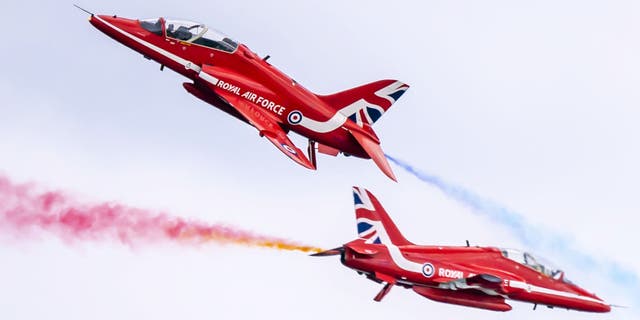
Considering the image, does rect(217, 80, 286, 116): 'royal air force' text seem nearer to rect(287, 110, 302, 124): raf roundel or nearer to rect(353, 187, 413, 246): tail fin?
rect(287, 110, 302, 124): raf roundel

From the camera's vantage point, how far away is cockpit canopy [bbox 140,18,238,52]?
6844 cm

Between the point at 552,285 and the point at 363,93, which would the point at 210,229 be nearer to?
the point at 363,93

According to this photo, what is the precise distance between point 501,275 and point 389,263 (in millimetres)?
4299

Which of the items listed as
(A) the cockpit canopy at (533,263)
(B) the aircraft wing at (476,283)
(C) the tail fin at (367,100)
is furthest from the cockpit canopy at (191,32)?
(A) the cockpit canopy at (533,263)

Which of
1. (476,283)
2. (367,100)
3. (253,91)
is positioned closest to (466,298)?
(476,283)

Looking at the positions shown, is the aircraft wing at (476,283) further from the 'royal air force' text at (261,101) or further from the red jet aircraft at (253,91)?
the 'royal air force' text at (261,101)

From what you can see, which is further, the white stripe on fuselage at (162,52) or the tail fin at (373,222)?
the tail fin at (373,222)

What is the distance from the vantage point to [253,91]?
69062 mm

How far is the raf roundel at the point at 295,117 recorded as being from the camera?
6956 centimetres

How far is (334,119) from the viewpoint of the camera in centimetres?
7019

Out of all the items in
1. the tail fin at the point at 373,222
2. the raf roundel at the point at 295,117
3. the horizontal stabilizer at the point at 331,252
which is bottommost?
the horizontal stabilizer at the point at 331,252

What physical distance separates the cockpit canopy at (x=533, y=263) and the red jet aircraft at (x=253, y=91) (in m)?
5.35


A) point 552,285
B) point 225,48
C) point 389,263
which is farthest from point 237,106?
point 552,285

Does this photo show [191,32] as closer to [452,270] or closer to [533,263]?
[452,270]
